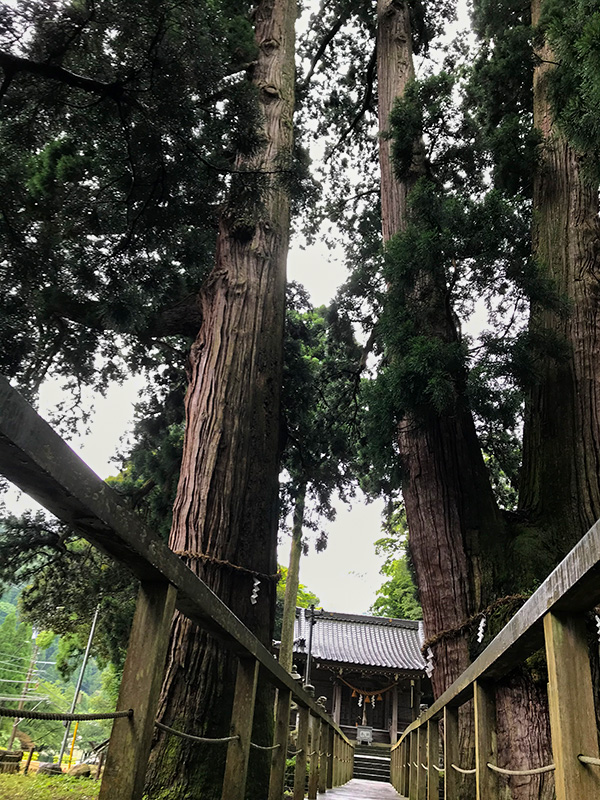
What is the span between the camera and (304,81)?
757 centimetres

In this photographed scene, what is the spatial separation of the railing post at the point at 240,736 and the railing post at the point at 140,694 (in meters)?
0.76

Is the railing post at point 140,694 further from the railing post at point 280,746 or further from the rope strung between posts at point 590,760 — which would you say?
the railing post at point 280,746

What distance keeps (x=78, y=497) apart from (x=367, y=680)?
659 inches

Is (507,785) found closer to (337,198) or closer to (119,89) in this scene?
(119,89)

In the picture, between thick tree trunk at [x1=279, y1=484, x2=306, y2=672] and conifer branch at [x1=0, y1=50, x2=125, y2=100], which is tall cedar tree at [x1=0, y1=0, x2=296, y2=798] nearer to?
conifer branch at [x1=0, y1=50, x2=125, y2=100]

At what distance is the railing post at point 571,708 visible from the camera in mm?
1013

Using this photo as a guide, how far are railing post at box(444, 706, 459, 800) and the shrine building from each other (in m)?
12.4

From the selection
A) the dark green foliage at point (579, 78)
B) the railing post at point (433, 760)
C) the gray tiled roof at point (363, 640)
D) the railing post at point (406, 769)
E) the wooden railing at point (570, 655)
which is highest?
the dark green foliage at point (579, 78)

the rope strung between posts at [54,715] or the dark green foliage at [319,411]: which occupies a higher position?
the dark green foliage at [319,411]

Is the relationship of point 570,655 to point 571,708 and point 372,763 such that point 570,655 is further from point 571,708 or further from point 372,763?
point 372,763

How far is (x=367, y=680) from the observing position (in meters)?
15.6

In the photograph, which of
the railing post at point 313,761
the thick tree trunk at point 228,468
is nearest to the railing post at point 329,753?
the railing post at point 313,761

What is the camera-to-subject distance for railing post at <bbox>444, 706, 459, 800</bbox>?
7.30ft

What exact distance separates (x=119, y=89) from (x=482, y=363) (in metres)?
2.27
